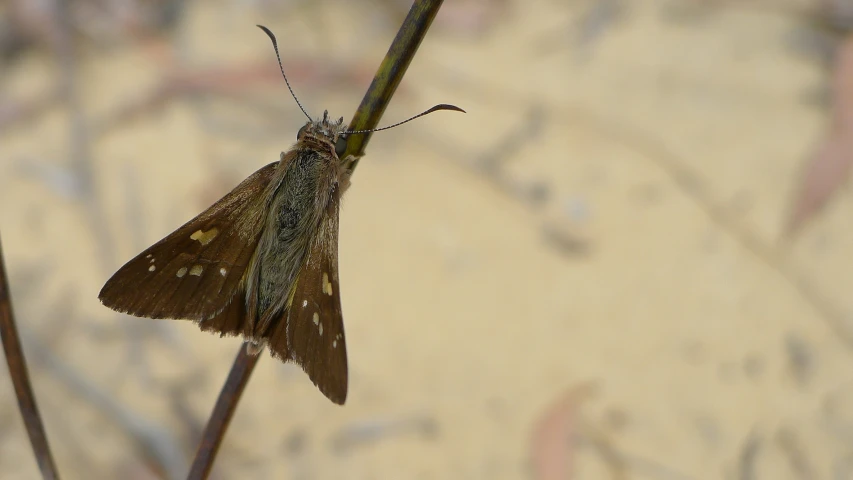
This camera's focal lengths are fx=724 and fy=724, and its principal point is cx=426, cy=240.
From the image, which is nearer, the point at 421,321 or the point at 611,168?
the point at 421,321

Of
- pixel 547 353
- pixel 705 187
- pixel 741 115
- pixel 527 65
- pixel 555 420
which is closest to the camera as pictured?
pixel 555 420

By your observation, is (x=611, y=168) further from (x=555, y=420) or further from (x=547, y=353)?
(x=555, y=420)

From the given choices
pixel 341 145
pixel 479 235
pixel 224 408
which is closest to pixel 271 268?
pixel 341 145

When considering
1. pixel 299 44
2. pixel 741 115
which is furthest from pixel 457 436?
pixel 299 44

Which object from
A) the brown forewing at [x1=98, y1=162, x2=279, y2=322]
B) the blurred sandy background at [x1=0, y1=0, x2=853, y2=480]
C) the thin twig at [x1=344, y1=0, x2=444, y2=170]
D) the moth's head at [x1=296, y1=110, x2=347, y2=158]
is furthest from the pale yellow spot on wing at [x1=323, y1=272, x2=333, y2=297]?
the blurred sandy background at [x1=0, y1=0, x2=853, y2=480]

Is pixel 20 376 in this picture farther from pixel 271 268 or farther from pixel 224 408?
pixel 271 268

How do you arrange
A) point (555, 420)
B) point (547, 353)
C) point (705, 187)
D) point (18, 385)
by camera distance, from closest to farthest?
point (18, 385), point (555, 420), point (547, 353), point (705, 187)
